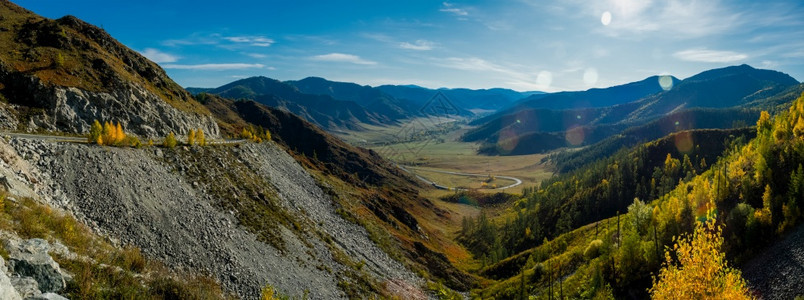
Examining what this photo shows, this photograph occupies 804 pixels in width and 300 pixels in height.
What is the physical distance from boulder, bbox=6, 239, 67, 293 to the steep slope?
146ft

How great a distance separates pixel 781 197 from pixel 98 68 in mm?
112213

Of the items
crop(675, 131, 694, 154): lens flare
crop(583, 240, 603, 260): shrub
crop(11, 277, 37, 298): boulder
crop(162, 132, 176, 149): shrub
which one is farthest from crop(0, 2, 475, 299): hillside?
crop(675, 131, 694, 154): lens flare

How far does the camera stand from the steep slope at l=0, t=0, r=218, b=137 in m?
54.3

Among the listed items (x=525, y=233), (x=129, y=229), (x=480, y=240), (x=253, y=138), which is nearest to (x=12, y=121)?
(x=129, y=229)

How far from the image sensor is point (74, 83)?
61.8 m

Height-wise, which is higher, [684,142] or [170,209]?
[684,142]

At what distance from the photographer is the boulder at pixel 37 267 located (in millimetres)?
16672

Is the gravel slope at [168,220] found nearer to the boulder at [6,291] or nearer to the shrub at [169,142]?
the shrub at [169,142]

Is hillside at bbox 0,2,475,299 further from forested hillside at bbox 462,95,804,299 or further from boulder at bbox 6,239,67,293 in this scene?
forested hillside at bbox 462,95,804,299

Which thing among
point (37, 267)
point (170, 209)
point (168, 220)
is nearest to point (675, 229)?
point (168, 220)

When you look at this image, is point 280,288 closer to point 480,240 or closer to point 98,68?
point 98,68

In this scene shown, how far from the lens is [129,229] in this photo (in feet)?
119

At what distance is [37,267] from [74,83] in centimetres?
6023

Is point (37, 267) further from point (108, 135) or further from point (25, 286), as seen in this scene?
point (108, 135)
